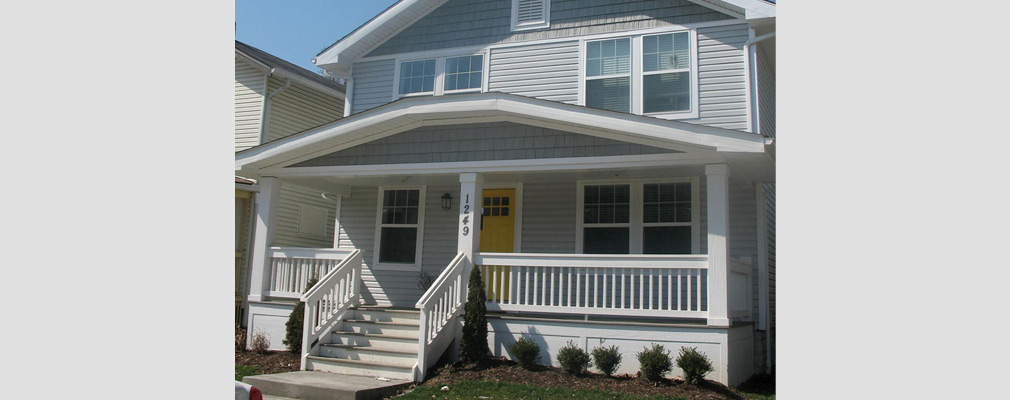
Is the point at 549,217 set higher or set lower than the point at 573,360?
higher

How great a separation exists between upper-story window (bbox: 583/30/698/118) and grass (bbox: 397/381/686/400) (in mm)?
4564

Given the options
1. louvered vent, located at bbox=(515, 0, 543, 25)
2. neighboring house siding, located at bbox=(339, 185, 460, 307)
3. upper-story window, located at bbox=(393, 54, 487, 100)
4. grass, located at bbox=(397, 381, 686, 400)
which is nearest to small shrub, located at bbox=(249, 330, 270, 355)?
neighboring house siding, located at bbox=(339, 185, 460, 307)

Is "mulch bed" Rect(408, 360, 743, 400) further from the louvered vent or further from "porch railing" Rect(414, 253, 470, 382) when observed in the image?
the louvered vent

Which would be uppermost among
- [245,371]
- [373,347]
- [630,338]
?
[630,338]

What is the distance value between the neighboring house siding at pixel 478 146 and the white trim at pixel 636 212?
1846mm

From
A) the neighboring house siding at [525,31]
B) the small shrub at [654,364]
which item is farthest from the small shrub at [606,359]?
the neighboring house siding at [525,31]

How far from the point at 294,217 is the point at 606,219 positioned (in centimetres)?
685

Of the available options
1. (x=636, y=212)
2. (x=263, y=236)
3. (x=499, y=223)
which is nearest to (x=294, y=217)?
(x=263, y=236)

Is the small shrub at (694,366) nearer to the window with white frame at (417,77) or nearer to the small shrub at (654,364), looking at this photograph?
the small shrub at (654,364)

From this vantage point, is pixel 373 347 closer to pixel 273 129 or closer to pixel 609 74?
pixel 609 74

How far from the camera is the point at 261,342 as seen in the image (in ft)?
33.0

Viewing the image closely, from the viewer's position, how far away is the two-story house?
28.3 feet

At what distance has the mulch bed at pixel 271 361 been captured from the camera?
29.8 feet
